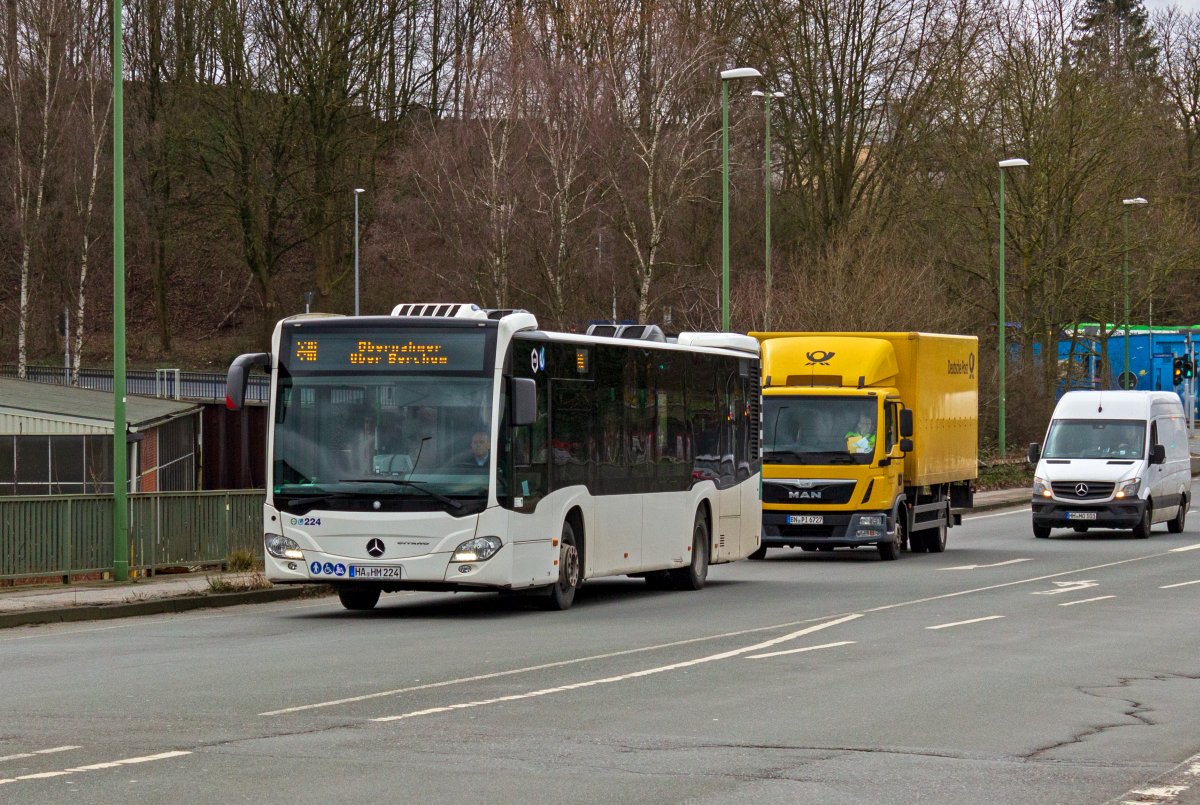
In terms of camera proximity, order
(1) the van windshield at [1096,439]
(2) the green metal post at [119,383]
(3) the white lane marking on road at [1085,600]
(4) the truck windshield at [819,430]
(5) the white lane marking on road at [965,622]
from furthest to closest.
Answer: (1) the van windshield at [1096,439]
(4) the truck windshield at [819,430]
(2) the green metal post at [119,383]
(3) the white lane marking on road at [1085,600]
(5) the white lane marking on road at [965,622]

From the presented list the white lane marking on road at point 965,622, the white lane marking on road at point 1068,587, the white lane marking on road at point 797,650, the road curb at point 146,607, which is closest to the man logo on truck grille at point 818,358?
the white lane marking on road at point 1068,587

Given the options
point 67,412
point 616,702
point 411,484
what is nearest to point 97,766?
point 616,702

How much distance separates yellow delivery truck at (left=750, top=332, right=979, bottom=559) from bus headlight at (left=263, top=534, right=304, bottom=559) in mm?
10836

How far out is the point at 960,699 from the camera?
11781mm

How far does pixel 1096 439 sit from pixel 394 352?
62.7 ft

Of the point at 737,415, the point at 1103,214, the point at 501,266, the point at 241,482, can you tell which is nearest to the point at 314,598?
the point at 737,415

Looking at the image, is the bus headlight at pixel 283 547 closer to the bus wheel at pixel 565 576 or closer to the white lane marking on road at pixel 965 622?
the bus wheel at pixel 565 576

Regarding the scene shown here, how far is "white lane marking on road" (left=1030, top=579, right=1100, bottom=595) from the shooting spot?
69.8ft

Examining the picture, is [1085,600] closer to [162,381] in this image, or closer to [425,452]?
[425,452]

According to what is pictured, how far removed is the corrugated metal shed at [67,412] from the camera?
34.8 meters

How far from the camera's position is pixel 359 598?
64.1 ft

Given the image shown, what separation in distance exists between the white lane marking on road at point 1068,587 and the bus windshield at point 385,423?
24.2 feet

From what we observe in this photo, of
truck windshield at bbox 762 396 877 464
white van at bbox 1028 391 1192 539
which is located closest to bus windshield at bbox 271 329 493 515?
truck windshield at bbox 762 396 877 464

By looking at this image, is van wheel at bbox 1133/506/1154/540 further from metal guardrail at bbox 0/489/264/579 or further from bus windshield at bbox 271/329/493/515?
bus windshield at bbox 271/329/493/515
